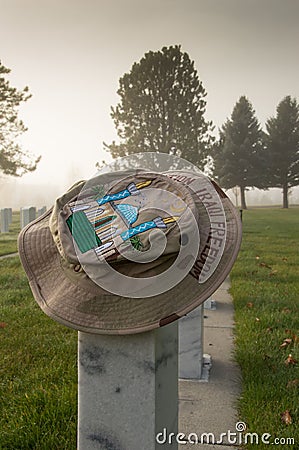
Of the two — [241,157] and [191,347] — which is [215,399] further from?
[241,157]

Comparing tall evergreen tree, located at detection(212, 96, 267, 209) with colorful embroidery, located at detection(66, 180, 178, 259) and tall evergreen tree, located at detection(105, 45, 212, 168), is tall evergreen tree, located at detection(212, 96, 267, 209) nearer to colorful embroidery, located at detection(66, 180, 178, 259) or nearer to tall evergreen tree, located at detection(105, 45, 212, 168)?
tall evergreen tree, located at detection(105, 45, 212, 168)

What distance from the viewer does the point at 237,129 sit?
38.6m

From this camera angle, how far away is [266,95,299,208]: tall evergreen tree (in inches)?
1449

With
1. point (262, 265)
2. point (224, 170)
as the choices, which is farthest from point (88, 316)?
point (224, 170)

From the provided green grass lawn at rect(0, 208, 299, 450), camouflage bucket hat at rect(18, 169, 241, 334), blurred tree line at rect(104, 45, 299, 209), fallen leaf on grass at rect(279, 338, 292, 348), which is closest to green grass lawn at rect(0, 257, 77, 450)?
green grass lawn at rect(0, 208, 299, 450)

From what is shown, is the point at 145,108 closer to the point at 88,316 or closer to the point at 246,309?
the point at 246,309

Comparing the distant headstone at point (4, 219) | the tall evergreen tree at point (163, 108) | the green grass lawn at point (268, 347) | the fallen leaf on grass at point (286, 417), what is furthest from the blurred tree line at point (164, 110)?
the fallen leaf on grass at point (286, 417)

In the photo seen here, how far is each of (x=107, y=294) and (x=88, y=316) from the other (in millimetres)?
95

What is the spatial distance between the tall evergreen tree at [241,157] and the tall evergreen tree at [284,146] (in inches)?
29.3

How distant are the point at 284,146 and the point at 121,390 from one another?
37.5 metres

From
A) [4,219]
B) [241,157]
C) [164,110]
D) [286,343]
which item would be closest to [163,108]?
[164,110]

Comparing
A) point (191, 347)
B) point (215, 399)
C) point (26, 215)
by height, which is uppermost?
point (26, 215)

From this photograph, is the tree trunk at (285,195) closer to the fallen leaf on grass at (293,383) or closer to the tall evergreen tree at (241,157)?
the tall evergreen tree at (241,157)

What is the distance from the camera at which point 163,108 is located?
30109 mm
